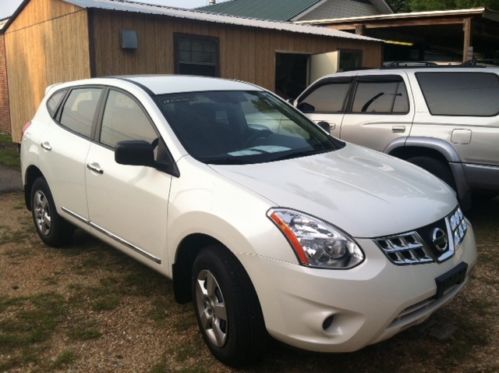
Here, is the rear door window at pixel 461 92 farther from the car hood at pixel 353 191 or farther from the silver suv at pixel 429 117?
the car hood at pixel 353 191

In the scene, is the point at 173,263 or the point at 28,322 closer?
the point at 173,263

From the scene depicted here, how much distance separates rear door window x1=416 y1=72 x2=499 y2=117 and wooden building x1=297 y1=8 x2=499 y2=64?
345 inches

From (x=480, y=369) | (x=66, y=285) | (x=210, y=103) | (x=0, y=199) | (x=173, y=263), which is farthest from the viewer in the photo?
(x=0, y=199)

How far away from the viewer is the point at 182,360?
10.4 feet

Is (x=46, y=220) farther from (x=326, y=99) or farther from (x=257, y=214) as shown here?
Result: (x=326, y=99)

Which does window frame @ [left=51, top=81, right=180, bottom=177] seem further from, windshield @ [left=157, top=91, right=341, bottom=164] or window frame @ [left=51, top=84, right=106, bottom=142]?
windshield @ [left=157, top=91, right=341, bottom=164]

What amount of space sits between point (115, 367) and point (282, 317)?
1.16 meters

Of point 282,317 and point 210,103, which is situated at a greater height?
point 210,103

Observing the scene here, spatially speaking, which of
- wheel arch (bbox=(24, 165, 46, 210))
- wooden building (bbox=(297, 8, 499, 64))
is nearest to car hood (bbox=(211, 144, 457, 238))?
wheel arch (bbox=(24, 165, 46, 210))

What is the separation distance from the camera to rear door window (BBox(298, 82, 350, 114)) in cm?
668

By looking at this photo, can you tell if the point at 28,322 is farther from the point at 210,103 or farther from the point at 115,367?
the point at 210,103

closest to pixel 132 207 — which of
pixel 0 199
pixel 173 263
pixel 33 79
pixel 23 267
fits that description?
pixel 173 263

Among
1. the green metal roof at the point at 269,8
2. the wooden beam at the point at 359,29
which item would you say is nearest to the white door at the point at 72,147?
the wooden beam at the point at 359,29

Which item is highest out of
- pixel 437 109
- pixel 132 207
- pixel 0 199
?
pixel 437 109
